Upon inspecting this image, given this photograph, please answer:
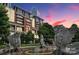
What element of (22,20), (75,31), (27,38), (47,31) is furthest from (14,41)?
(75,31)

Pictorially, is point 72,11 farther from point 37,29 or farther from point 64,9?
point 37,29

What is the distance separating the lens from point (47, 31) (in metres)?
2.54

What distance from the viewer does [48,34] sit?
2.55m

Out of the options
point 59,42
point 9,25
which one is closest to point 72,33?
point 59,42

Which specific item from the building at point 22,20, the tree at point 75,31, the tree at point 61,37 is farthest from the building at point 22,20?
Result: the tree at point 75,31

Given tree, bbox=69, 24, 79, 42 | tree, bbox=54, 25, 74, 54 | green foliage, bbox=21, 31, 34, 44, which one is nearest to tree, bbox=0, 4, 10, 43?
green foliage, bbox=21, 31, 34, 44

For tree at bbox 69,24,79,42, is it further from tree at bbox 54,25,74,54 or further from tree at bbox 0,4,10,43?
tree at bbox 0,4,10,43

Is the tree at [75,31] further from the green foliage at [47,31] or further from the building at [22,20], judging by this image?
the building at [22,20]

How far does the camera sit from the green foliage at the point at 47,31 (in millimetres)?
2529

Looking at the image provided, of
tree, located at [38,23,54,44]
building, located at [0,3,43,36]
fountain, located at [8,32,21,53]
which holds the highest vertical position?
building, located at [0,3,43,36]

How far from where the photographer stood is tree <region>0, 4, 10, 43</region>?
2527 millimetres

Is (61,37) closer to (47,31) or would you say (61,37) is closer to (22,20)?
(47,31)

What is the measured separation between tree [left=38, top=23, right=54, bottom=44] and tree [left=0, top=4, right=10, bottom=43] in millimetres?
387

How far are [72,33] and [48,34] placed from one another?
0.92ft
